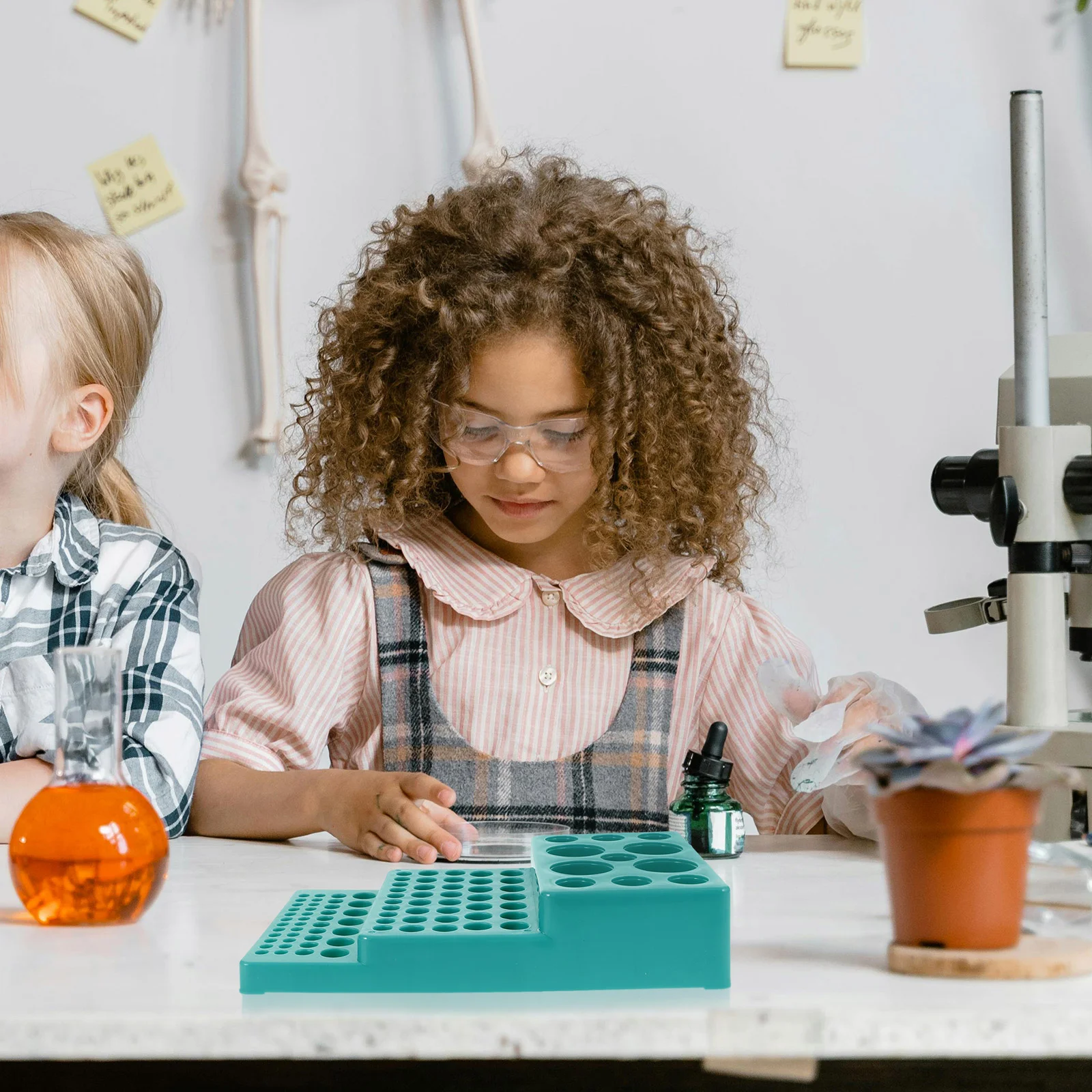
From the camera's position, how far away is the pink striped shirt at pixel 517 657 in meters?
1.33

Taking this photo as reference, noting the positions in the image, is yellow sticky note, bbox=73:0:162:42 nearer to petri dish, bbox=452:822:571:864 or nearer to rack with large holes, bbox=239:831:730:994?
petri dish, bbox=452:822:571:864

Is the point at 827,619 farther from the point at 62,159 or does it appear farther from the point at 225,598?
the point at 62,159

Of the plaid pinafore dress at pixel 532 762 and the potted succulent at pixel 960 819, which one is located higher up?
the potted succulent at pixel 960 819

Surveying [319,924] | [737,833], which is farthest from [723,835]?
[319,924]

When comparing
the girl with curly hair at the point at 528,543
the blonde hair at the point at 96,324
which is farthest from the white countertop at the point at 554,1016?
the blonde hair at the point at 96,324

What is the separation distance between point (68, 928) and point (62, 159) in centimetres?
172

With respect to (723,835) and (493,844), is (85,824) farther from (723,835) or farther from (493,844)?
(723,835)

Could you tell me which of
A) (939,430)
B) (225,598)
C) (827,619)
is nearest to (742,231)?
(939,430)

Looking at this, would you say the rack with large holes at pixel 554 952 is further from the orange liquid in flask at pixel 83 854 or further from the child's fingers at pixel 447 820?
the child's fingers at pixel 447 820

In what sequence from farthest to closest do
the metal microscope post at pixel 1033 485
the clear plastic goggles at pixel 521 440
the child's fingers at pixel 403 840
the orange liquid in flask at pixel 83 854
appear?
the clear plastic goggles at pixel 521 440 < the child's fingers at pixel 403 840 < the metal microscope post at pixel 1033 485 < the orange liquid in flask at pixel 83 854

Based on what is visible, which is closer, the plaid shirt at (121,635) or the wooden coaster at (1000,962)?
the wooden coaster at (1000,962)

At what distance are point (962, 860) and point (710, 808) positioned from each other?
0.43m

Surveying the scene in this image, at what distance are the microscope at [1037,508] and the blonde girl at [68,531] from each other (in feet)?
2.22

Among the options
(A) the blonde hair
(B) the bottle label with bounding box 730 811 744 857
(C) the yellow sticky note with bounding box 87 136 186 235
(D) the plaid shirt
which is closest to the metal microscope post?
(B) the bottle label with bounding box 730 811 744 857
